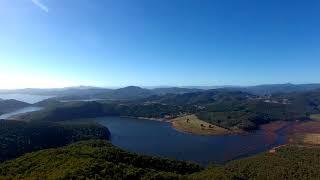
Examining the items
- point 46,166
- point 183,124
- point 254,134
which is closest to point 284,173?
point 46,166

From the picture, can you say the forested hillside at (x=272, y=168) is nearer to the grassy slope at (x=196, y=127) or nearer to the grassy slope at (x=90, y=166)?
the grassy slope at (x=90, y=166)

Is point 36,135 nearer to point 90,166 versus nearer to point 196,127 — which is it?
point 90,166

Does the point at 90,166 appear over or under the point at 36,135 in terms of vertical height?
over

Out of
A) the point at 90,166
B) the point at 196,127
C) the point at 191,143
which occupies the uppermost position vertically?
the point at 90,166

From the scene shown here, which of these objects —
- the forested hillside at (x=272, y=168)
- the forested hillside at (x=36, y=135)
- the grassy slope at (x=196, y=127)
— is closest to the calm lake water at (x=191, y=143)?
the grassy slope at (x=196, y=127)

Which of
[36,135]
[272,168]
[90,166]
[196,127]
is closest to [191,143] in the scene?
[196,127]

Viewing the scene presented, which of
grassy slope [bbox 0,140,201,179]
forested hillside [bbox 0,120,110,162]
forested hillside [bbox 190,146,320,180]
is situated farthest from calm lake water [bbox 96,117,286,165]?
grassy slope [bbox 0,140,201,179]

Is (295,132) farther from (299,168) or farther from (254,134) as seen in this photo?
(299,168)
